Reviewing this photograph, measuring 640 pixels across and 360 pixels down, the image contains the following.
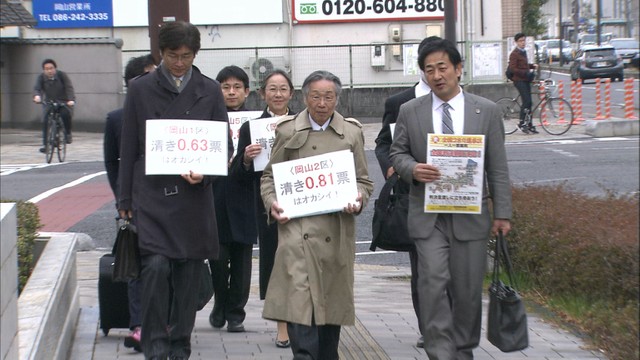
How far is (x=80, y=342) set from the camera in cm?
710

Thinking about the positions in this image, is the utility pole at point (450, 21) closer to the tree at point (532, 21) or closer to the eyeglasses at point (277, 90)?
the eyeglasses at point (277, 90)

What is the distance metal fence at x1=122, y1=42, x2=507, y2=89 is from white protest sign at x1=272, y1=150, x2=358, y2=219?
22.8 meters

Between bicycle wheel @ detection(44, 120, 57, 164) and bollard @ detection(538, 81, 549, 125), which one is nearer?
bicycle wheel @ detection(44, 120, 57, 164)

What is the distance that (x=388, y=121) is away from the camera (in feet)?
22.8

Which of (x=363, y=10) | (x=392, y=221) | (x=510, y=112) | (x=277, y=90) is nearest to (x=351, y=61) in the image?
(x=363, y=10)

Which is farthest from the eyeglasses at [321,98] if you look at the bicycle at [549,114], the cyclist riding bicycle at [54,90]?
the bicycle at [549,114]

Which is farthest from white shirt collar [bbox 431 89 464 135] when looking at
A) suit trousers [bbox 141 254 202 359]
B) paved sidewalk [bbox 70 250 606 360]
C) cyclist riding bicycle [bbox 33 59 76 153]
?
cyclist riding bicycle [bbox 33 59 76 153]

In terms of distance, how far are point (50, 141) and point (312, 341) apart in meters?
15.4

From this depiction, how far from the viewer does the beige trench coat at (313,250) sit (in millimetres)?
5898

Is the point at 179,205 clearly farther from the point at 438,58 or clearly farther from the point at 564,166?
the point at 564,166

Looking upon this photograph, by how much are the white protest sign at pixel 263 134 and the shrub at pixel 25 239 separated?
173 cm

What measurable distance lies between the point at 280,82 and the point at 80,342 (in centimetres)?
213

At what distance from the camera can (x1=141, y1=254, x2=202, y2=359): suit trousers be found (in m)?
5.92

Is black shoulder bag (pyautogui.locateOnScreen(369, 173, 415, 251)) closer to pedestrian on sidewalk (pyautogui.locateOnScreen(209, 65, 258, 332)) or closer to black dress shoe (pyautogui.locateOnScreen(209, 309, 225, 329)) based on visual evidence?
pedestrian on sidewalk (pyautogui.locateOnScreen(209, 65, 258, 332))
